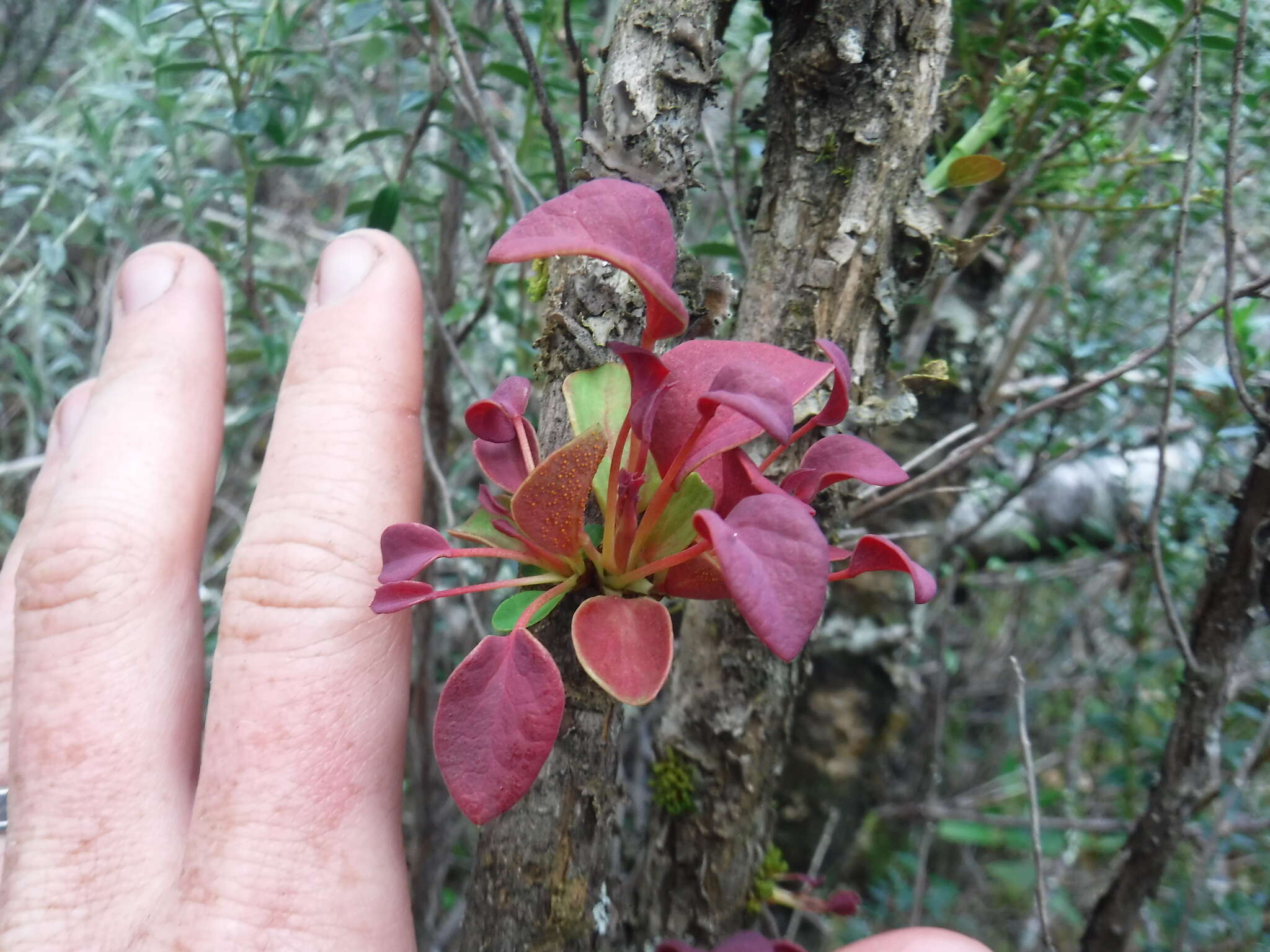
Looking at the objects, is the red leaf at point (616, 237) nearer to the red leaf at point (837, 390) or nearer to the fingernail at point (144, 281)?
the red leaf at point (837, 390)

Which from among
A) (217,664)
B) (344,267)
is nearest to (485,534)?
(217,664)

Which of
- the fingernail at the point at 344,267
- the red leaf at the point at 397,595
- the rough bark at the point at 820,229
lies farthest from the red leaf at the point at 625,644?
the fingernail at the point at 344,267

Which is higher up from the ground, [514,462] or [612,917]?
[514,462]

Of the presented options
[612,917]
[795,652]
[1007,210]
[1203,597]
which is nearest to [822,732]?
[1203,597]

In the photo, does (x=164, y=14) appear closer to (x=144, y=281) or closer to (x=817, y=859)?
(x=144, y=281)

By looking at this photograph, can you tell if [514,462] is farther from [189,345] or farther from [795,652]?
[189,345]
